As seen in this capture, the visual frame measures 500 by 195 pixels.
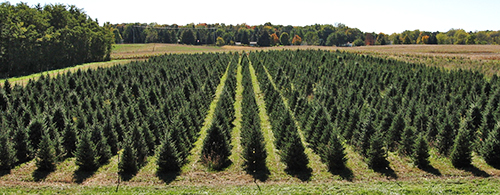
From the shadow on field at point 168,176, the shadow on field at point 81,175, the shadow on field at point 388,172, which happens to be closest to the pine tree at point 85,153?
the shadow on field at point 81,175

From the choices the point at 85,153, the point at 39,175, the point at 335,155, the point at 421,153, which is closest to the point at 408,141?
the point at 421,153

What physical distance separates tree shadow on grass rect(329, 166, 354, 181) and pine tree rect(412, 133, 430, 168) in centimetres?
331

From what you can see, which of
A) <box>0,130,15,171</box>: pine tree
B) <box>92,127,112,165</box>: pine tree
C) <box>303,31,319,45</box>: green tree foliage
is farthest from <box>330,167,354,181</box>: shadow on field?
<box>303,31,319,45</box>: green tree foliage

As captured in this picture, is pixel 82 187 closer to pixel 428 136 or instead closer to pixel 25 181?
pixel 25 181

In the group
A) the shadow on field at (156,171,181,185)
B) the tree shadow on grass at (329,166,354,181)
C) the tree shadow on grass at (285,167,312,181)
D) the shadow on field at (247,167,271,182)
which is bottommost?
the shadow on field at (156,171,181,185)

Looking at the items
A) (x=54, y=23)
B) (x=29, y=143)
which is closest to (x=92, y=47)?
(x=54, y=23)

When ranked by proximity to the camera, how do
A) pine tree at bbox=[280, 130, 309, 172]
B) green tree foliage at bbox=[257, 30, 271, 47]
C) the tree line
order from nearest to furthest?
pine tree at bbox=[280, 130, 309, 172] → the tree line → green tree foliage at bbox=[257, 30, 271, 47]

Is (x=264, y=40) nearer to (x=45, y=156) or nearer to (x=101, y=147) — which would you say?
(x=101, y=147)

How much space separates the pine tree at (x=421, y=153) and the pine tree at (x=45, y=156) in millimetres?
17823

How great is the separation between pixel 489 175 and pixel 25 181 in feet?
69.5

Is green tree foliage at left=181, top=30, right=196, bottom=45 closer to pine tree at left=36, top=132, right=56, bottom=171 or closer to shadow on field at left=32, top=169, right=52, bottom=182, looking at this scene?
pine tree at left=36, top=132, right=56, bottom=171

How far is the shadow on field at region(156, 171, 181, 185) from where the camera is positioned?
14.7 metres

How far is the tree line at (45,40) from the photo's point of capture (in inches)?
2200

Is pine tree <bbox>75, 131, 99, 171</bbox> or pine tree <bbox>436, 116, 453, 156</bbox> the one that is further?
pine tree <bbox>436, 116, 453, 156</bbox>
